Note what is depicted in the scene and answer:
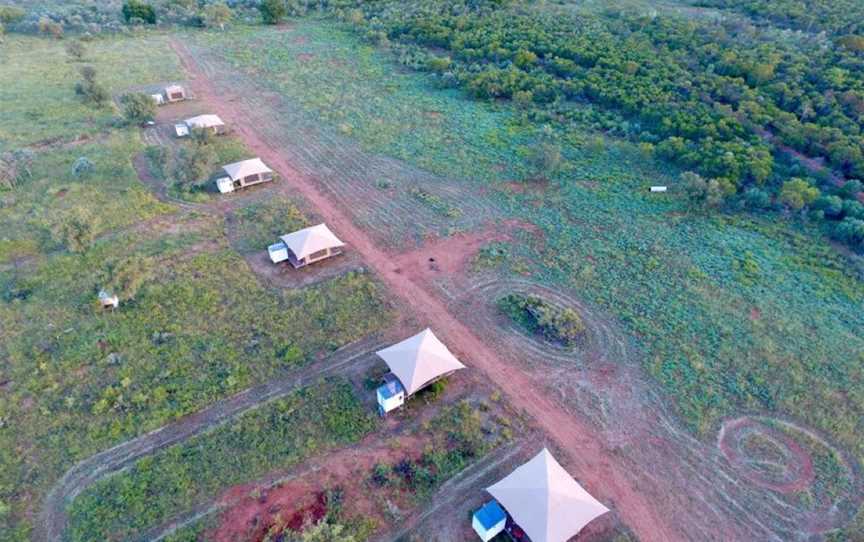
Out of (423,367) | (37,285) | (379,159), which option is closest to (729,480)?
(423,367)

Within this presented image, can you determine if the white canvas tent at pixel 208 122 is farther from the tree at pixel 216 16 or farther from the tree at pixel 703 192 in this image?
the tree at pixel 703 192

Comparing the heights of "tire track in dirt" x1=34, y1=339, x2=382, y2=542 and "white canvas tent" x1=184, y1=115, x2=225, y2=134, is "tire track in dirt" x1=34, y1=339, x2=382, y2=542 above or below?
below

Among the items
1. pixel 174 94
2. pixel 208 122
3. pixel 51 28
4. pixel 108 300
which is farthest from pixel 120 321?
pixel 51 28

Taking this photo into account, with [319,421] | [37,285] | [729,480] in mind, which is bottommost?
[37,285]

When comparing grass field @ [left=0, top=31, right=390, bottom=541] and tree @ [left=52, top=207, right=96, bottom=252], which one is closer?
grass field @ [left=0, top=31, right=390, bottom=541]

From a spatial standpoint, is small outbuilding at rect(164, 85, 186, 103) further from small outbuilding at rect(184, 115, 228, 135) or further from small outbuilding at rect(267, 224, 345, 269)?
small outbuilding at rect(267, 224, 345, 269)

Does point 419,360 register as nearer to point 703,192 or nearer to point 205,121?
point 703,192

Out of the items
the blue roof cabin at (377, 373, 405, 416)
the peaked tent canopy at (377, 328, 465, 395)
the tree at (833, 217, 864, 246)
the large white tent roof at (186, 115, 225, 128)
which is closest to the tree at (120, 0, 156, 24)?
the large white tent roof at (186, 115, 225, 128)

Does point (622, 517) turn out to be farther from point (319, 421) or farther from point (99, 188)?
point (99, 188)
